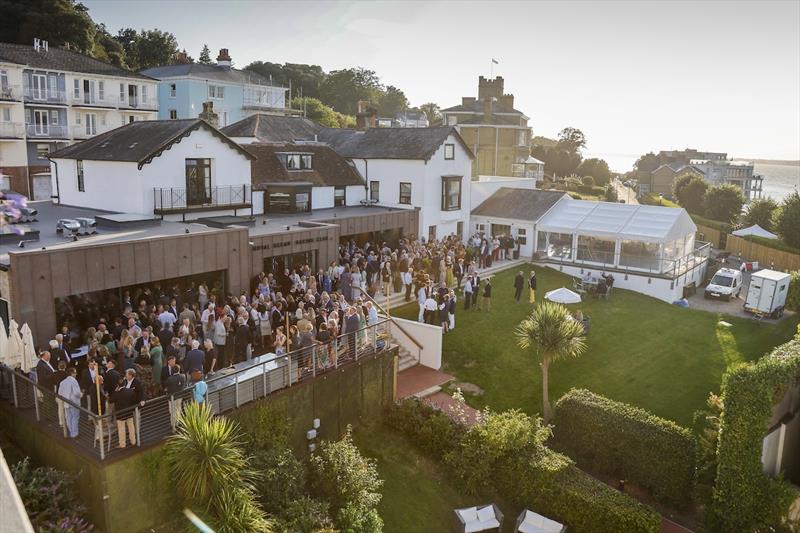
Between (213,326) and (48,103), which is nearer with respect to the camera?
(213,326)

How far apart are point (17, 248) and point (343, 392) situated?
10.4m

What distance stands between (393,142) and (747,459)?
27.1m

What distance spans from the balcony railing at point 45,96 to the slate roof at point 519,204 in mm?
31944

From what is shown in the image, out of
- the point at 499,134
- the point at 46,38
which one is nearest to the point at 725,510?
the point at 499,134

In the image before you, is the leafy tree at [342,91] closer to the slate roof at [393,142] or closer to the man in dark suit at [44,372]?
the slate roof at [393,142]

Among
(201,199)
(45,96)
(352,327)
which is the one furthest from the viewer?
(45,96)

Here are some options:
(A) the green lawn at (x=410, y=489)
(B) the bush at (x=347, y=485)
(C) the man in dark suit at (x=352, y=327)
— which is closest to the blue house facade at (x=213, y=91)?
(C) the man in dark suit at (x=352, y=327)

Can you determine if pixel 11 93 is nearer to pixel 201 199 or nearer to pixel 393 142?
pixel 201 199

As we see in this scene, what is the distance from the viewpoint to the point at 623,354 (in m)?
25.4

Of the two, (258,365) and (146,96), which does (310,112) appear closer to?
(146,96)

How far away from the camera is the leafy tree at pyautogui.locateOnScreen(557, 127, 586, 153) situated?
295ft

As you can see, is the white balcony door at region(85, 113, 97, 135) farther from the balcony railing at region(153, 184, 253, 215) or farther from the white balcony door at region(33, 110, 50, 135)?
the balcony railing at region(153, 184, 253, 215)

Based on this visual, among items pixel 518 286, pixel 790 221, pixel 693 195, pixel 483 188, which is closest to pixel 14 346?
pixel 518 286

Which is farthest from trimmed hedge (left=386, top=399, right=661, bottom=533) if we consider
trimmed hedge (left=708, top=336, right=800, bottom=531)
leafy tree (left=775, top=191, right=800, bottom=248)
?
leafy tree (left=775, top=191, right=800, bottom=248)
